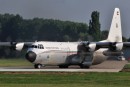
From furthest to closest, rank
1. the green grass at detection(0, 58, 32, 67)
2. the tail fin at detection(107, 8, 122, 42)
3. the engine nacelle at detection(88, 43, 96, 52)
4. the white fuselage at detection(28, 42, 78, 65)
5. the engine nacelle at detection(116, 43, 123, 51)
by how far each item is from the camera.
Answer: the green grass at detection(0, 58, 32, 67)
the tail fin at detection(107, 8, 122, 42)
the engine nacelle at detection(88, 43, 96, 52)
the engine nacelle at detection(116, 43, 123, 51)
the white fuselage at detection(28, 42, 78, 65)

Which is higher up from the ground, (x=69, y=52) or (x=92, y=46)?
(x=92, y=46)

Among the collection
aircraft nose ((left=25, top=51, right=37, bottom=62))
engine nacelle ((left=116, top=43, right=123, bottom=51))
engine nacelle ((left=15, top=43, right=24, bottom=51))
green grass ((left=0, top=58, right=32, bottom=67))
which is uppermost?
engine nacelle ((left=15, top=43, right=24, bottom=51))

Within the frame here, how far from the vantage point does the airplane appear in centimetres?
5719

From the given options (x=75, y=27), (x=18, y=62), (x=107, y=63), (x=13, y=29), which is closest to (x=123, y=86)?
(x=107, y=63)

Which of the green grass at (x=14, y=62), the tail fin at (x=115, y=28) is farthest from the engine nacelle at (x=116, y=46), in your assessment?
the green grass at (x=14, y=62)

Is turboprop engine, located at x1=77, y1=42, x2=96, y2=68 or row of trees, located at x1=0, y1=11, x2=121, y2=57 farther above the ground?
row of trees, located at x1=0, y1=11, x2=121, y2=57

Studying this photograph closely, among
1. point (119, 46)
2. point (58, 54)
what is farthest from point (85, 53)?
point (119, 46)

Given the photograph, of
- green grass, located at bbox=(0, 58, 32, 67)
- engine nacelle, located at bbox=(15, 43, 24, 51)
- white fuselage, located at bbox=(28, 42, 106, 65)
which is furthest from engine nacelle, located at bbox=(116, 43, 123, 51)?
green grass, located at bbox=(0, 58, 32, 67)

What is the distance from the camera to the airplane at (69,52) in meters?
57.2

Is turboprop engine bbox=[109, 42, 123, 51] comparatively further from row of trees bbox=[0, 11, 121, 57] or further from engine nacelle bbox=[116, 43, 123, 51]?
row of trees bbox=[0, 11, 121, 57]

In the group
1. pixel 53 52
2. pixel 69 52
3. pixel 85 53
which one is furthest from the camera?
pixel 85 53

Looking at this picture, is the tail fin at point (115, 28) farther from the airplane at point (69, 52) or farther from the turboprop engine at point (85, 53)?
the turboprop engine at point (85, 53)

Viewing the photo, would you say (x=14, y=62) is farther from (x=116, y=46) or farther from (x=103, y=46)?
(x=116, y=46)

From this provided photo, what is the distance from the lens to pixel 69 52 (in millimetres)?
59969
